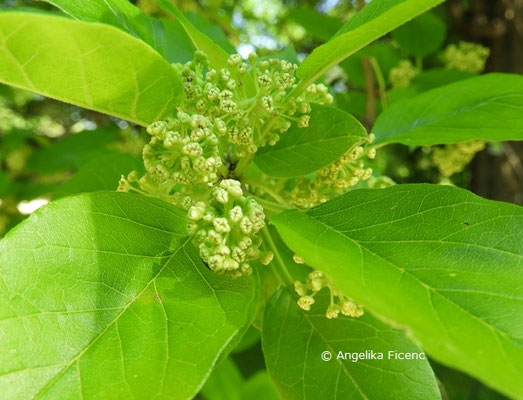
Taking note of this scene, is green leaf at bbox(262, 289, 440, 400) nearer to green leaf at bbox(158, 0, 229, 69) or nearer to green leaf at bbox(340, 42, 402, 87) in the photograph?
green leaf at bbox(158, 0, 229, 69)

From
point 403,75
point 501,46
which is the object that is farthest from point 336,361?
point 501,46

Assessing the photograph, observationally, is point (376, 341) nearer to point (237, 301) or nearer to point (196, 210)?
point (237, 301)

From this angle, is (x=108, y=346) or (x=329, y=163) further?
(x=329, y=163)

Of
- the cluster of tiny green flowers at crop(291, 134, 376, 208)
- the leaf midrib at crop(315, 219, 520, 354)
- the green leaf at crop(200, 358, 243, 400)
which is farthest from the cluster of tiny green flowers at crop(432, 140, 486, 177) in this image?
the leaf midrib at crop(315, 219, 520, 354)

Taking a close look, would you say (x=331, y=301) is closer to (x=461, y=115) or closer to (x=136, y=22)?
(x=461, y=115)

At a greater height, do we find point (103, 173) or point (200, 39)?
point (200, 39)

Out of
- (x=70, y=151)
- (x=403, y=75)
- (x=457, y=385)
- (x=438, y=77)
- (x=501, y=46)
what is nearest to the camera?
(x=438, y=77)

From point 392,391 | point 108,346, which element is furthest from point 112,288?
point 392,391

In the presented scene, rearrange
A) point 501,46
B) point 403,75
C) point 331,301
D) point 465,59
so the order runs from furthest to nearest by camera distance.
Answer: point 501,46
point 465,59
point 403,75
point 331,301
